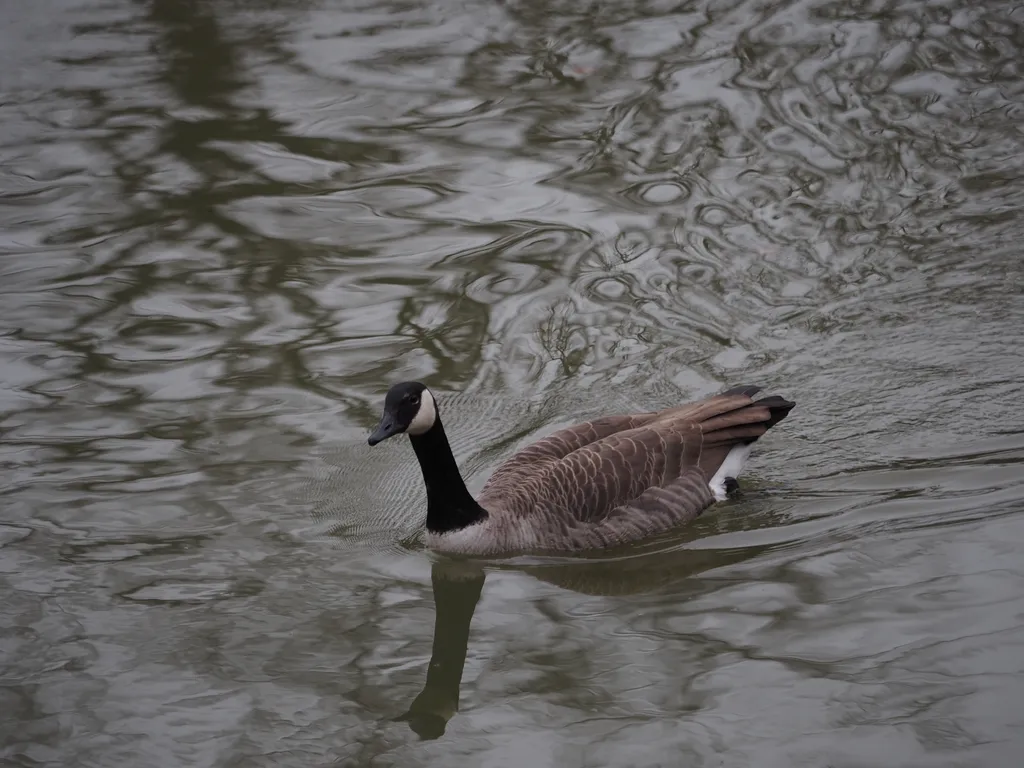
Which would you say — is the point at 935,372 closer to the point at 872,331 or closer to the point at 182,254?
the point at 872,331

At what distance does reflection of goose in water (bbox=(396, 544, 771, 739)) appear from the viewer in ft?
21.5

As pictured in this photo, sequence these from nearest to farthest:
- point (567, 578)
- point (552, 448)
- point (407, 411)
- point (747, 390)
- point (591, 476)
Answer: point (407, 411) < point (567, 578) < point (591, 476) < point (552, 448) < point (747, 390)

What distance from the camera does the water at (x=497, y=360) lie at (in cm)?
593

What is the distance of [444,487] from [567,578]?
2.85 feet

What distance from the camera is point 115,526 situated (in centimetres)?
746

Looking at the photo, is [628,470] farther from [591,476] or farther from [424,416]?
[424,416]

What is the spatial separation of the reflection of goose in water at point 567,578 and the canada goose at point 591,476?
0.41ft

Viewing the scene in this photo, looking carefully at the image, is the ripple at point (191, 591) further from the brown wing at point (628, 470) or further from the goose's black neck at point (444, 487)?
the brown wing at point (628, 470)

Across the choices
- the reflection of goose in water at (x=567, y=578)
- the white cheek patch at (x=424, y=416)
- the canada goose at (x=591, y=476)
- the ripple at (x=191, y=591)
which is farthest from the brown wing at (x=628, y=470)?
the ripple at (x=191, y=591)

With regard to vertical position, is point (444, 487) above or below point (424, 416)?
below

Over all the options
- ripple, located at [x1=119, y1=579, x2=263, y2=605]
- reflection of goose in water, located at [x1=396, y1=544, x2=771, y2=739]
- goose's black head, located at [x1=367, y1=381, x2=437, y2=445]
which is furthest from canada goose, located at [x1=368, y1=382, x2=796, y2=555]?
ripple, located at [x1=119, y1=579, x2=263, y2=605]

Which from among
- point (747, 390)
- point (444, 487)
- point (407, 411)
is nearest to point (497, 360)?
point (747, 390)

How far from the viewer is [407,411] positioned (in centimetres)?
673

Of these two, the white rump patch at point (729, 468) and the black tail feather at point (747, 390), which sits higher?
the black tail feather at point (747, 390)
